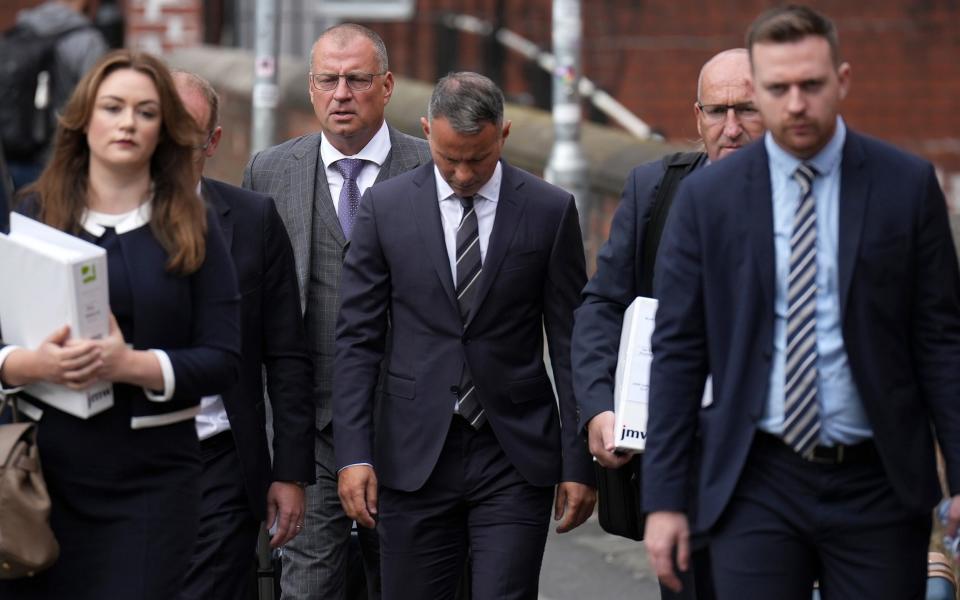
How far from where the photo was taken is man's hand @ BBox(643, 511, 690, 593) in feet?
15.1

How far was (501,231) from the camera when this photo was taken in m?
5.77

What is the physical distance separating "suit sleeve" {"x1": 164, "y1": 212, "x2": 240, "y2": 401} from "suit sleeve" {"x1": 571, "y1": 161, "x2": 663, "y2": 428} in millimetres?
1069

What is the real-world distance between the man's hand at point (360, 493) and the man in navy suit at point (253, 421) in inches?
4.8

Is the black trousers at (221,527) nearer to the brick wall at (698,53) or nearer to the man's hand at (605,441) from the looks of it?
the man's hand at (605,441)

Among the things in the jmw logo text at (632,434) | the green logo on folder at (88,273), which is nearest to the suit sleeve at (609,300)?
the jmw logo text at (632,434)

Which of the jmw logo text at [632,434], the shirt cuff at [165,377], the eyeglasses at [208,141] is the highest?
the eyeglasses at [208,141]

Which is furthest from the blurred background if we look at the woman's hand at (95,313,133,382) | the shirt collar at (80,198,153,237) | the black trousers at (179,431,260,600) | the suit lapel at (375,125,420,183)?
the woman's hand at (95,313,133,382)

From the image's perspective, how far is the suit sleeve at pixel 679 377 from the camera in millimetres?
4641

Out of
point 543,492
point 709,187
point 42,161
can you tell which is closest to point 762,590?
→ point 709,187

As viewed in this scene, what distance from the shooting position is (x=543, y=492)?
19.0ft

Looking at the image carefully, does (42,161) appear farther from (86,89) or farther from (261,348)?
(86,89)

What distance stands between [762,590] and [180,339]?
59.1 inches

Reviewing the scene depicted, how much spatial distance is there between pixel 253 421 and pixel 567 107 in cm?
509

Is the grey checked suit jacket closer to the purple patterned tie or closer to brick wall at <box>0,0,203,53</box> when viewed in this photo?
the purple patterned tie
